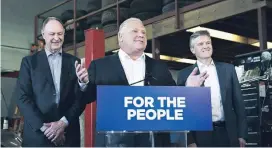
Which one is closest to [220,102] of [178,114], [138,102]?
[178,114]

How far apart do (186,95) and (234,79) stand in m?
0.97

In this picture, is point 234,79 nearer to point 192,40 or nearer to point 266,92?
point 192,40

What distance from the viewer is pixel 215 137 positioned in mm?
2436

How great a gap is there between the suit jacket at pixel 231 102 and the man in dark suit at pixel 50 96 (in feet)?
Result: 2.28

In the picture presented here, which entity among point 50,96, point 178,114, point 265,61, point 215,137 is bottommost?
point 215,137

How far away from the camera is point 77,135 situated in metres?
2.37

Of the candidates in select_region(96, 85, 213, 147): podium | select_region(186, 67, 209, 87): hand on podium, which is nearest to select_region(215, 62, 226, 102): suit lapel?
select_region(186, 67, 209, 87): hand on podium

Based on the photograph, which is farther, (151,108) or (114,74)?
(114,74)

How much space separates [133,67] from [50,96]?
1.64 feet

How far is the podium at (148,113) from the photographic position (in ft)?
5.38

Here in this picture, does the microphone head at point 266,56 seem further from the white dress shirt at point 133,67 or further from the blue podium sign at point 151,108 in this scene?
the blue podium sign at point 151,108

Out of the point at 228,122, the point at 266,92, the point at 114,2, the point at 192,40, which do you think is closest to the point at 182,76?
the point at 192,40

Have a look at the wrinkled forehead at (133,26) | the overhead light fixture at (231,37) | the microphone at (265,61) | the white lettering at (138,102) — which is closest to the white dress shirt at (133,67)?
the wrinkled forehead at (133,26)

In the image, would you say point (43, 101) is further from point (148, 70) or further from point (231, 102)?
point (231, 102)
